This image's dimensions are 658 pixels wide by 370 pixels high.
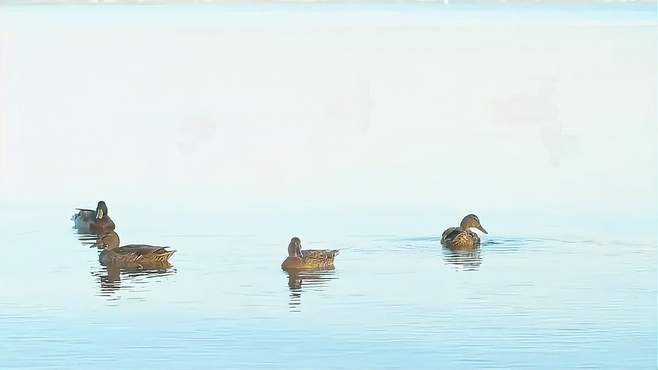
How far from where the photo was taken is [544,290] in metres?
15.4

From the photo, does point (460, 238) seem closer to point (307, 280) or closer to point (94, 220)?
point (307, 280)

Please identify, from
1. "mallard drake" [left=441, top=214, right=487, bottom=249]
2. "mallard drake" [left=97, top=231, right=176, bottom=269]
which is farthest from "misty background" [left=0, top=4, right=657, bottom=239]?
"mallard drake" [left=97, top=231, right=176, bottom=269]

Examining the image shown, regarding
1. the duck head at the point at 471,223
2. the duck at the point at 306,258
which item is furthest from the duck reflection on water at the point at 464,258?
the duck at the point at 306,258

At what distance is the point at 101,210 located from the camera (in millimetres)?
19828

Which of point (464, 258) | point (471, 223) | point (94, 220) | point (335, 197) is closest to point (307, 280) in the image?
point (464, 258)

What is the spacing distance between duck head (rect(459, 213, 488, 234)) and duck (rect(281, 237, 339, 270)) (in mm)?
2241

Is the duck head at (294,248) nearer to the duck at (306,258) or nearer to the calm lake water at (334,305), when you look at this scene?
the duck at (306,258)

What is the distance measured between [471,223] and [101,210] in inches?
159

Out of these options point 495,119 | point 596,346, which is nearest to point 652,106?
point 495,119

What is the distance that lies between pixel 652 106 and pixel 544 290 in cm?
1438

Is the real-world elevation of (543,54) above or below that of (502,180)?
above

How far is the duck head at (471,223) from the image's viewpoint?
1867cm

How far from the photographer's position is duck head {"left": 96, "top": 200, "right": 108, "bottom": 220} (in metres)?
19.5

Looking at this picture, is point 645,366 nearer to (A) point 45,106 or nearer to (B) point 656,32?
(A) point 45,106
